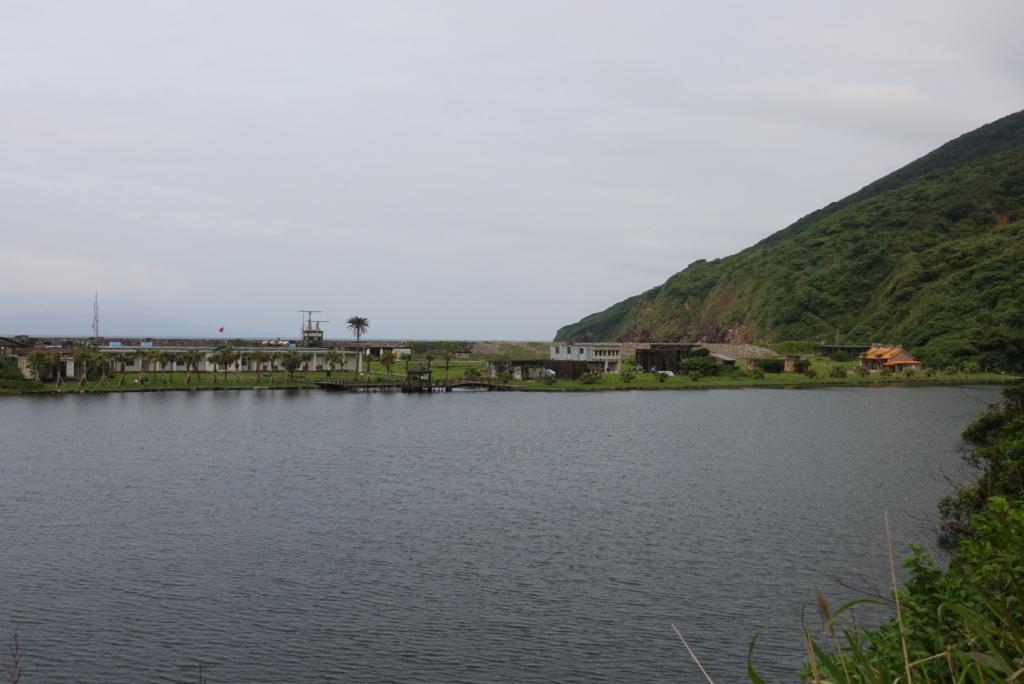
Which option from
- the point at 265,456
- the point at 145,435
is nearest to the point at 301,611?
the point at 265,456

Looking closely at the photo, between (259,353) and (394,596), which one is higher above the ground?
(259,353)

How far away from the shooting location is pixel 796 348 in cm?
14788

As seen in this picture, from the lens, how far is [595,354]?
126 meters

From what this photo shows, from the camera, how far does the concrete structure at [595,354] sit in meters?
125

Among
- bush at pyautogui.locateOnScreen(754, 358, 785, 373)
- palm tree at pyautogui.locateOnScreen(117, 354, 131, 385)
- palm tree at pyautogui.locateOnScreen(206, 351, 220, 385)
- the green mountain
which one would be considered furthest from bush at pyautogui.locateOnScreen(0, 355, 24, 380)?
the green mountain

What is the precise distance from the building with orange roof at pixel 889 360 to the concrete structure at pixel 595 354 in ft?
128

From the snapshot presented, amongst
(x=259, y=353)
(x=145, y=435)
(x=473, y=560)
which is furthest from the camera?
(x=259, y=353)

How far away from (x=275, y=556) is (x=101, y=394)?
7506 centimetres

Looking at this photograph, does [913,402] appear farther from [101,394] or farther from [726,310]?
[726,310]

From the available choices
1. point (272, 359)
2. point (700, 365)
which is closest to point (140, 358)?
point (272, 359)

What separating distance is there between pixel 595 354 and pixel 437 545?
96.7 meters

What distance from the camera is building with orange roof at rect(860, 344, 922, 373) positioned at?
12594cm

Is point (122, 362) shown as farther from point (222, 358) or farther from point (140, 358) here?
point (222, 358)

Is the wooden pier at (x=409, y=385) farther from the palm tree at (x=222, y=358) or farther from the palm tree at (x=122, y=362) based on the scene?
the palm tree at (x=122, y=362)
